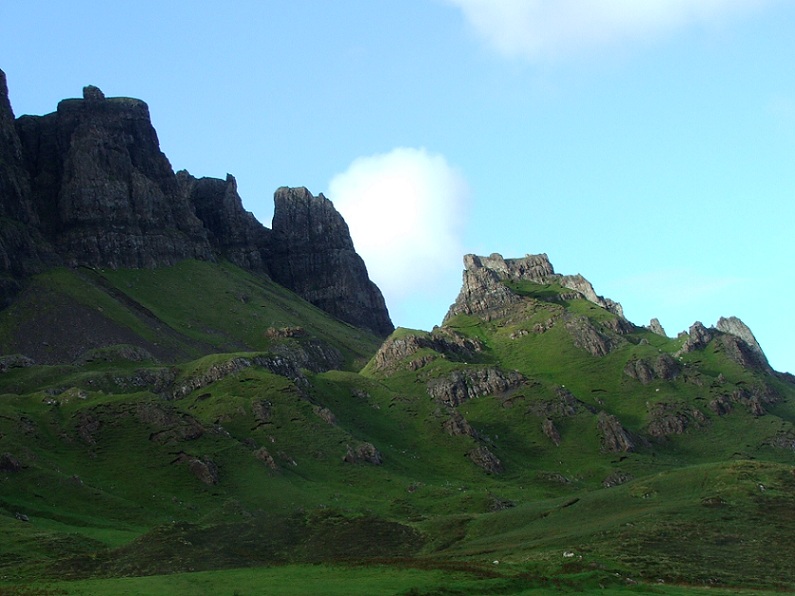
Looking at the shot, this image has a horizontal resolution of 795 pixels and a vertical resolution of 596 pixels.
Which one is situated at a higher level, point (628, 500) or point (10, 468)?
point (10, 468)

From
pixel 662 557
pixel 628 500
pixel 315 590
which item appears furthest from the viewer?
pixel 628 500

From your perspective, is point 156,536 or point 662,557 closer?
point 662,557

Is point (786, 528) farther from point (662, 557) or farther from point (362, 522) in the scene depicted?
point (362, 522)

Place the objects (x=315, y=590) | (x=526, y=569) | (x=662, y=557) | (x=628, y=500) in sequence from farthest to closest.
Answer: (x=628, y=500), (x=662, y=557), (x=526, y=569), (x=315, y=590)

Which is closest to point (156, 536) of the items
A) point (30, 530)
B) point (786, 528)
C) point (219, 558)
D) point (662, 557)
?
point (219, 558)

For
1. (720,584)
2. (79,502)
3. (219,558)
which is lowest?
(720,584)

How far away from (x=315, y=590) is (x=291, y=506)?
108 metres

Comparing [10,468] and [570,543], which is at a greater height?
[10,468]

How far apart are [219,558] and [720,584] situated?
5774 centimetres

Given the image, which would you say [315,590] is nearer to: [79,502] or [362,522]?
[362,522]

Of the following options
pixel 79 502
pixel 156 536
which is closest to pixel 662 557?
pixel 156 536

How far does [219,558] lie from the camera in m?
131

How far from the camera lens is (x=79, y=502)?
620 ft

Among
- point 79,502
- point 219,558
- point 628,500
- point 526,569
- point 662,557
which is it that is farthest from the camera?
point 79,502
